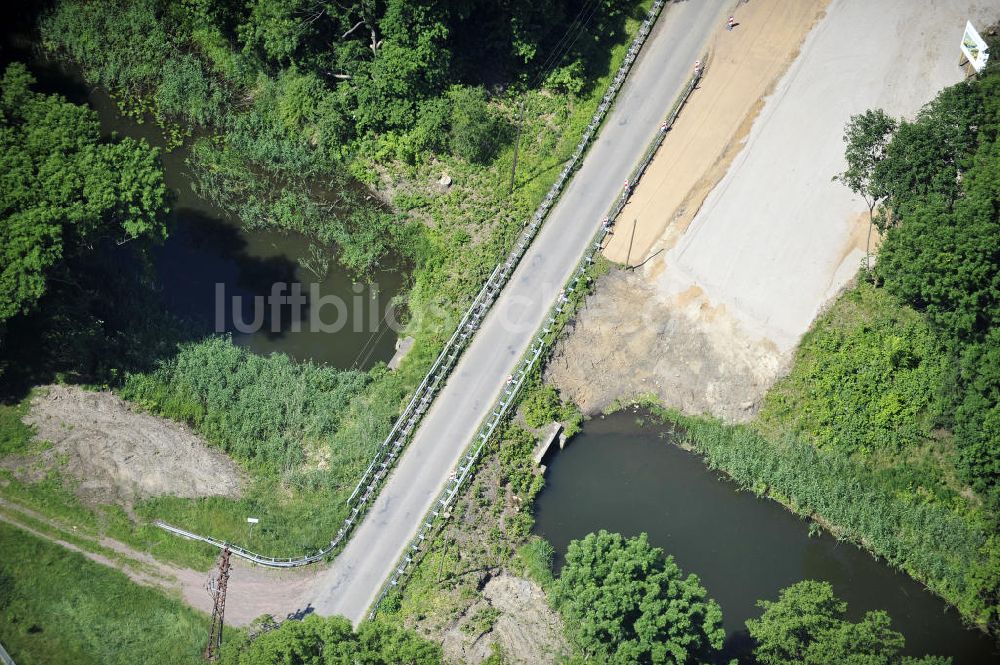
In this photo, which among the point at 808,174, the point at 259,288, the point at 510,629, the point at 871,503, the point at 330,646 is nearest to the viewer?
the point at 330,646

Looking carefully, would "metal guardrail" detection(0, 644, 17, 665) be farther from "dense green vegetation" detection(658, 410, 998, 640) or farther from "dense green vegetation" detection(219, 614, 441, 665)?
"dense green vegetation" detection(658, 410, 998, 640)

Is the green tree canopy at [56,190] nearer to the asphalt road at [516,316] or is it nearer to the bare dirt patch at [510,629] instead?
the asphalt road at [516,316]

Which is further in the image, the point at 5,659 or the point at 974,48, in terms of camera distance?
the point at 974,48

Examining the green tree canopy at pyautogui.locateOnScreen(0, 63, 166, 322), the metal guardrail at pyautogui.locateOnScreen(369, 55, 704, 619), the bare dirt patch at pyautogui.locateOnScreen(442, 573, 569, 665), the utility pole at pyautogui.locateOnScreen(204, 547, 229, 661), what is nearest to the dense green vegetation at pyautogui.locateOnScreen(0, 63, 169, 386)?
the green tree canopy at pyautogui.locateOnScreen(0, 63, 166, 322)

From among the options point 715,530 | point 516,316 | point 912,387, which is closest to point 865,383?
point 912,387

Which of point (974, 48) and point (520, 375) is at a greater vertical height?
point (974, 48)

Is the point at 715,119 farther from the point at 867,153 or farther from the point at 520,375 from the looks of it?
the point at 520,375

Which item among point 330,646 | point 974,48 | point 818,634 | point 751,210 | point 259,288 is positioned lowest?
point 330,646
